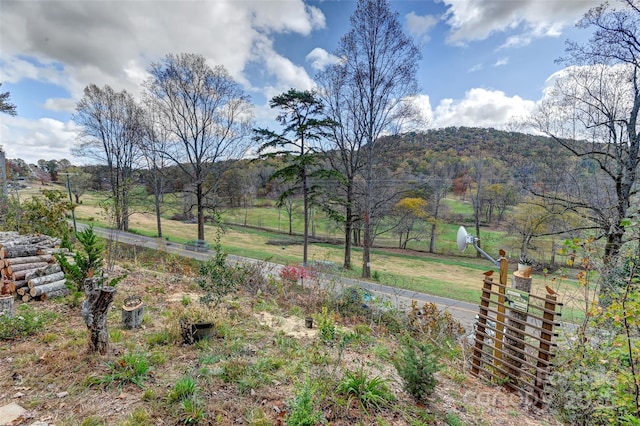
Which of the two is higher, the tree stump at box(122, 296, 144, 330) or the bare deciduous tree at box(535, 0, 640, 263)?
the bare deciduous tree at box(535, 0, 640, 263)

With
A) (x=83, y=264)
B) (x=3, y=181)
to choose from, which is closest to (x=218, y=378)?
(x=83, y=264)

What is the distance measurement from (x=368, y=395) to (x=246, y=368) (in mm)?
1443

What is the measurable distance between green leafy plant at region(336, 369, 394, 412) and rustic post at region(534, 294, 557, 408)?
209cm

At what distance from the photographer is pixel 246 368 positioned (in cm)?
330

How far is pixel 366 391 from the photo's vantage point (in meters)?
2.82

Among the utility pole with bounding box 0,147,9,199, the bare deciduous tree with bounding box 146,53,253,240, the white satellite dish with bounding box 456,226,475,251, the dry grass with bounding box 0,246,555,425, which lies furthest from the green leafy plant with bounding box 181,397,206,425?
the bare deciduous tree with bounding box 146,53,253,240

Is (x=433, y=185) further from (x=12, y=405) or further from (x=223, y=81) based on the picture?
(x=12, y=405)

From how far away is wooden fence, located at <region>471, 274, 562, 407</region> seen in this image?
3.47 metres

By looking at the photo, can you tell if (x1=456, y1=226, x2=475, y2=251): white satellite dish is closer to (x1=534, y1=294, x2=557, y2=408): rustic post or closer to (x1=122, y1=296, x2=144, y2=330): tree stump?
(x1=534, y1=294, x2=557, y2=408): rustic post

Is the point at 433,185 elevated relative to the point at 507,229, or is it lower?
elevated

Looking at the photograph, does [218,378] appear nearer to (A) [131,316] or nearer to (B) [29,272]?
(A) [131,316]

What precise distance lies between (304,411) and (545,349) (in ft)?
10.3

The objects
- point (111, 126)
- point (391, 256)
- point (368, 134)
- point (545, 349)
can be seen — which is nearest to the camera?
point (545, 349)

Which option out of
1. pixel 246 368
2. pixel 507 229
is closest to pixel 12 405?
pixel 246 368
